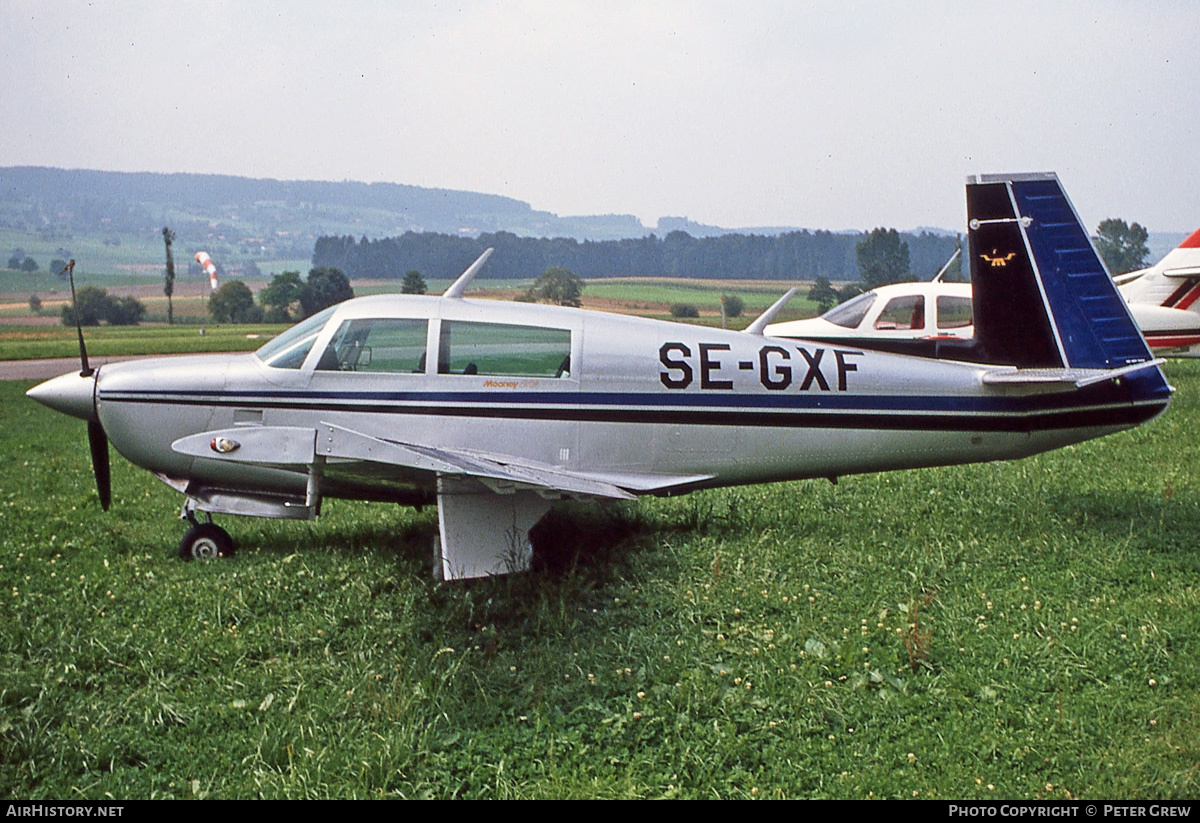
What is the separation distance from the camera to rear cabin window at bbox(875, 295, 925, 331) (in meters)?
10.9

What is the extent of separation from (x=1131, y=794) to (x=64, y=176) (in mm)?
22996

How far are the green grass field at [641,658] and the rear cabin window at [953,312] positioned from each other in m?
3.97

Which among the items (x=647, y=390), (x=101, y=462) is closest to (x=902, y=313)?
(x=647, y=390)

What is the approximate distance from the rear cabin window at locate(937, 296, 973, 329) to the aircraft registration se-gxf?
4466 mm

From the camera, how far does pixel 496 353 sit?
19.6 feet

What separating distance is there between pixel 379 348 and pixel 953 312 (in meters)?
7.94

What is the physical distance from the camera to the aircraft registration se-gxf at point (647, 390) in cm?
596

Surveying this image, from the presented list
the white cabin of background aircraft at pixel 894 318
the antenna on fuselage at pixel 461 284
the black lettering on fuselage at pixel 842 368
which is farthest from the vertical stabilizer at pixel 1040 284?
the antenna on fuselage at pixel 461 284

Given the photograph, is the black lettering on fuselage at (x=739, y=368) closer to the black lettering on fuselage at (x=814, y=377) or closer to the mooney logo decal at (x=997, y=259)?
the black lettering on fuselage at (x=814, y=377)

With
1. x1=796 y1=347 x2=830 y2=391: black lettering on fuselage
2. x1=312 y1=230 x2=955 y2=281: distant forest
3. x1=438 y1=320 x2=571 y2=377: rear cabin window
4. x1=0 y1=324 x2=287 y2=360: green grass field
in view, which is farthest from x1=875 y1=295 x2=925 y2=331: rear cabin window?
x1=0 y1=324 x2=287 y2=360: green grass field

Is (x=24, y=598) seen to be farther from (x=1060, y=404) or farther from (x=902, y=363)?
(x=1060, y=404)

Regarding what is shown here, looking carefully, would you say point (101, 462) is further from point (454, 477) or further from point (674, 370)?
point (674, 370)

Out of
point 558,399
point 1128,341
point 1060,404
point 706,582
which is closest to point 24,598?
point 558,399

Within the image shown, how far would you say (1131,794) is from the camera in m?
3.43
